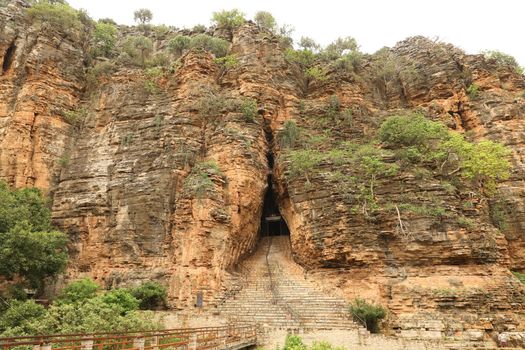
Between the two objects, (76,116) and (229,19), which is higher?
(229,19)

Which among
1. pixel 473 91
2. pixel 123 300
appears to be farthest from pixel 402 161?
pixel 123 300

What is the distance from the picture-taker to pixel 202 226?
22.9m

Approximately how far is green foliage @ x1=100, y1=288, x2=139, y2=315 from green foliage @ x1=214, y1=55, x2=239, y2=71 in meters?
20.3

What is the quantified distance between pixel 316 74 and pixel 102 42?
20.6 metres

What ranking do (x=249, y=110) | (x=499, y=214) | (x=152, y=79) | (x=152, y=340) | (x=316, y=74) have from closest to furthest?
(x=152, y=340) < (x=499, y=214) < (x=249, y=110) < (x=152, y=79) < (x=316, y=74)

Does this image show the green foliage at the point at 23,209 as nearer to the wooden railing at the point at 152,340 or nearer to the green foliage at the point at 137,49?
the wooden railing at the point at 152,340

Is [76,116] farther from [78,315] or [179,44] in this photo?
[78,315]

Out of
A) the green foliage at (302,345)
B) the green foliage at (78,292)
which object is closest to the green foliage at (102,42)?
the green foliage at (78,292)

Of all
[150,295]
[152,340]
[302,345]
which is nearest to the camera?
[152,340]

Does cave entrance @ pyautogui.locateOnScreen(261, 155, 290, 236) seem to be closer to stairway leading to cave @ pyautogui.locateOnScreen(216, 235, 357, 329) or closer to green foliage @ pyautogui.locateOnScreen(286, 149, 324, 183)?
stairway leading to cave @ pyautogui.locateOnScreen(216, 235, 357, 329)

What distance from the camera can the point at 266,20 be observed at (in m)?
41.6

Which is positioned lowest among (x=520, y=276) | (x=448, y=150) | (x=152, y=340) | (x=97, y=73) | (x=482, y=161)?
(x=152, y=340)

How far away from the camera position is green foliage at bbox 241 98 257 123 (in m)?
28.0

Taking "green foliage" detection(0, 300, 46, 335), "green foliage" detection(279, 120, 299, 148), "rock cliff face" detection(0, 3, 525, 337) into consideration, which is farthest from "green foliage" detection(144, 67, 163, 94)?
"green foliage" detection(0, 300, 46, 335)
